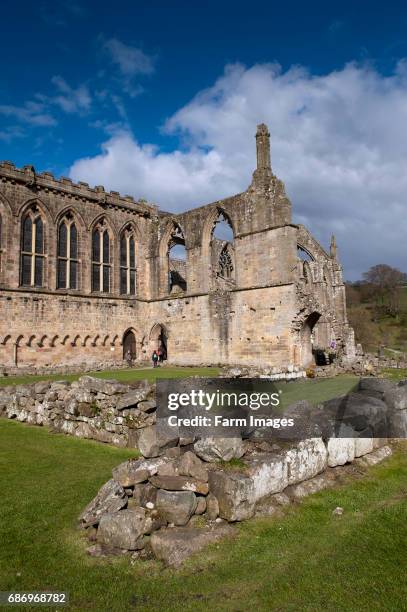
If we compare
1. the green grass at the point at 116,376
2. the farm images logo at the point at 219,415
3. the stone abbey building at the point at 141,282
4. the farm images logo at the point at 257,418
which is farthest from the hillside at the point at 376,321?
the farm images logo at the point at 219,415

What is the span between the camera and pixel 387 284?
67812 mm

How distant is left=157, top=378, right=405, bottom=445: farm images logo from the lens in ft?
20.3

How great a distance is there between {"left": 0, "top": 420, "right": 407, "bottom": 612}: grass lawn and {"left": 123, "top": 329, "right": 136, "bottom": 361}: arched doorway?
20.9m

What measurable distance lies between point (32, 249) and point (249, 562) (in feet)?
72.1

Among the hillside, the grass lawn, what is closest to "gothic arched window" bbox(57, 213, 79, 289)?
the grass lawn

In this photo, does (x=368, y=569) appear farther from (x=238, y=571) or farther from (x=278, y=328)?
(x=278, y=328)

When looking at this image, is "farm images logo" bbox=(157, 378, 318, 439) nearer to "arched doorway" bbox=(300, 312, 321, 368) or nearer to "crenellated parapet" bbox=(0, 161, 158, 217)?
"arched doorway" bbox=(300, 312, 321, 368)

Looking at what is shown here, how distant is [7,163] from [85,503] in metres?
20.9

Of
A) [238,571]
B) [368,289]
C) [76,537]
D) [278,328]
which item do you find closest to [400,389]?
[238,571]

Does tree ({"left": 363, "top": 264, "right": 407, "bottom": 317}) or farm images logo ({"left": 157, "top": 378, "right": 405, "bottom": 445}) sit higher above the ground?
tree ({"left": 363, "top": 264, "right": 407, "bottom": 317})

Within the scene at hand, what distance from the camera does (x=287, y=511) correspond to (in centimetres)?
517

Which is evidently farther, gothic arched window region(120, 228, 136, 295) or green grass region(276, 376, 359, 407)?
gothic arched window region(120, 228, 136, 295)

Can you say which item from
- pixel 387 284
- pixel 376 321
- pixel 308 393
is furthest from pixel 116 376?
pixel 387 284

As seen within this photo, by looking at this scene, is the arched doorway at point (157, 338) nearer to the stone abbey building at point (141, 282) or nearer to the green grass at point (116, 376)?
the stone abbey building at point (141, 282)
